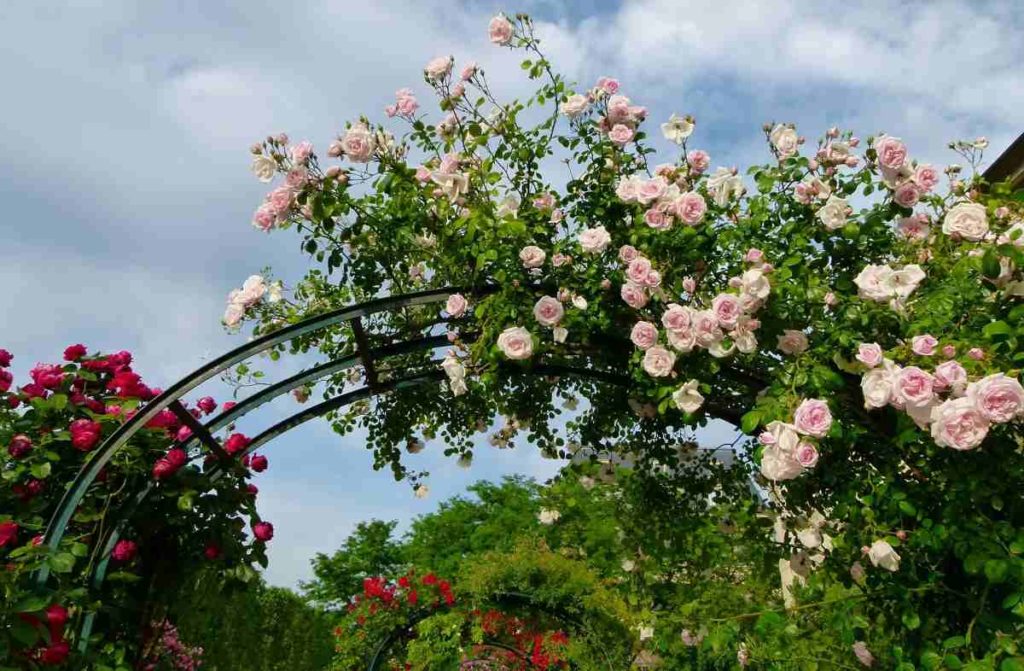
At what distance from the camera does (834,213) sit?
370 centimetres

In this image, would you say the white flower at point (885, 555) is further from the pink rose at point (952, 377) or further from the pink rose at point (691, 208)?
the pink rose at point (691, 208)

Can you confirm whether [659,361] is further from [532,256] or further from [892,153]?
[892,153]

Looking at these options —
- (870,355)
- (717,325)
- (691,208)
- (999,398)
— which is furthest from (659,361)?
(999,398)

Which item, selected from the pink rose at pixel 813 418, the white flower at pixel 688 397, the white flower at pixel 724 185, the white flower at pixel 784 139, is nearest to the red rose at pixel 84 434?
the white flower at pixel 688 397

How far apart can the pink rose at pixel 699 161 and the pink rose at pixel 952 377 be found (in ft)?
4.62

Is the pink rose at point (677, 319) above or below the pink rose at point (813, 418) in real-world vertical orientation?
above

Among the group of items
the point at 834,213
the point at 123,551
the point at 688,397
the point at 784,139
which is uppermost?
the point at 784,139

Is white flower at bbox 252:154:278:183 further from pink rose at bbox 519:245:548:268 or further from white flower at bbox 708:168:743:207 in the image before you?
white flower at bbox 708:168:743:207

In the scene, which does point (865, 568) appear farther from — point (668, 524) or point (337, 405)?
point (337, 405)

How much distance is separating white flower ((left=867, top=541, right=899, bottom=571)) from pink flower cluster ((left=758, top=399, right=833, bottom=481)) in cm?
46

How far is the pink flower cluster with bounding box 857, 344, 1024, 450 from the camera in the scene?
2811 mm

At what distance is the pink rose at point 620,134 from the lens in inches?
157

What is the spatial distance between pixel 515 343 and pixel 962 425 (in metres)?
1.59

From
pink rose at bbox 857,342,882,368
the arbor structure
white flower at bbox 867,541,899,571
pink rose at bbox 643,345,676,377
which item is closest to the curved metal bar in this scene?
the arbor structure
